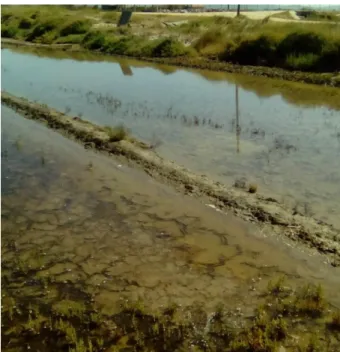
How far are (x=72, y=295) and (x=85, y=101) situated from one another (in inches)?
440

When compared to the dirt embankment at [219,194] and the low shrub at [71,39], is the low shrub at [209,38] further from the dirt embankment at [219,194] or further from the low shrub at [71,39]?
the dirt embankment at [219,194]

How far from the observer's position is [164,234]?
6.64 meters

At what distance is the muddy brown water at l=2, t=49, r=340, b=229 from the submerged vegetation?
8.69 feet

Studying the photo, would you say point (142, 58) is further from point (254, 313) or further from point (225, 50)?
point (254, 313)

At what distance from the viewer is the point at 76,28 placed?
35406mm

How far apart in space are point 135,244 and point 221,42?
19.4 m

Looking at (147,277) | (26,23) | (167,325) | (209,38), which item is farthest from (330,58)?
(26,23)

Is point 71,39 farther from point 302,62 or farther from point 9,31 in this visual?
point 302,62

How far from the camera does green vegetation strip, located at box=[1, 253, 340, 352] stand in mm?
4430

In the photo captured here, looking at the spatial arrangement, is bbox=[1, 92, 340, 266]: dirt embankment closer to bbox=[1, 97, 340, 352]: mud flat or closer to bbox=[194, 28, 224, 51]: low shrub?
bbox=[1, 97, 340, 352]: mud flat

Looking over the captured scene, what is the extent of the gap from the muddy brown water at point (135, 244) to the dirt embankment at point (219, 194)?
0.79 feet

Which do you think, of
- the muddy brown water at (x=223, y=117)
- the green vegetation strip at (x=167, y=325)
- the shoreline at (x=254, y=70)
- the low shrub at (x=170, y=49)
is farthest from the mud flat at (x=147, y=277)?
the low shrub at (x=170, y=49)

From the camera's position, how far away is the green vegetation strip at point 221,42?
62.0 ft

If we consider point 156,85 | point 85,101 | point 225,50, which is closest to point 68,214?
point 85,101
